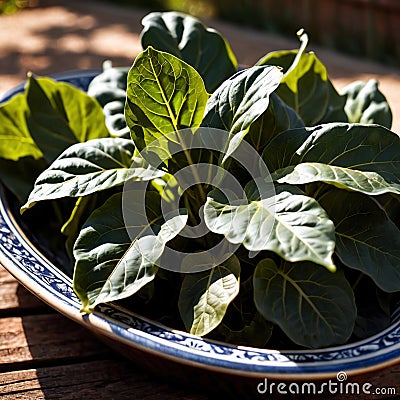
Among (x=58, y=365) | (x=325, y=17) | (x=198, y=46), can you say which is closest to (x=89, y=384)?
(x=58, y=365)

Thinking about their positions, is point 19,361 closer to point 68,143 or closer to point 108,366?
point 108,366

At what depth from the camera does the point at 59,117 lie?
1.15m

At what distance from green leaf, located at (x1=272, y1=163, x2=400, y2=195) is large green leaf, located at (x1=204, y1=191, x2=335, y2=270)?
3 cm

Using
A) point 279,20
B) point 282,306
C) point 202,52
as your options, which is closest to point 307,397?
point 282,306

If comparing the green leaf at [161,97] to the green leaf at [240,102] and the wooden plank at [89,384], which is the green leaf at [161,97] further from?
the wooden plank at [89,384]

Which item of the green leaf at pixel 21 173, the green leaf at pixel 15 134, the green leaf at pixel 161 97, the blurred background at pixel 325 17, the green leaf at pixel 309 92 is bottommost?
the blurred background at pixel 325 17

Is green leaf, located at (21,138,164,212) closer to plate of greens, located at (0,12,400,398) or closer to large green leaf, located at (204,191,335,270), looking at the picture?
plate of greens, located at (0,12,400,398)

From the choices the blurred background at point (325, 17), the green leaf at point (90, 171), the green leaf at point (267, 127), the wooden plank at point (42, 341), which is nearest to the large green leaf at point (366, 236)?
the green leaf at point (267, 127)

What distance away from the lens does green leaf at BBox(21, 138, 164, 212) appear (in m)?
0.89

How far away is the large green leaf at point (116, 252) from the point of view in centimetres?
83

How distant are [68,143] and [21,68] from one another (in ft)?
4.90

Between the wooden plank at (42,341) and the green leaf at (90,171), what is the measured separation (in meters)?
0.20

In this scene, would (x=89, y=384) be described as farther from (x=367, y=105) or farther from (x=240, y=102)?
(x=367, y=105)

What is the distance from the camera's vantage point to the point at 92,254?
2.82 ft
